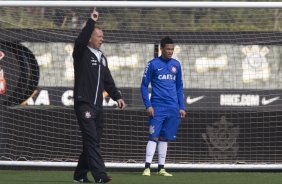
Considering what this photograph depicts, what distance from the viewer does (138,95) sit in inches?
652

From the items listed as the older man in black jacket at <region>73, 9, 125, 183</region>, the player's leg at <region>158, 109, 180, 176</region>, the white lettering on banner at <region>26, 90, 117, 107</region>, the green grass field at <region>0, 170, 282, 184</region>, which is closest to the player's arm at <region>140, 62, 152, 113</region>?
the player's leg at <region>158, 109, 180, 176</region>

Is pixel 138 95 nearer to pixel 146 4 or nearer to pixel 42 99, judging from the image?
pixel 42 99

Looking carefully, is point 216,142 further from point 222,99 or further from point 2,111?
point 2,111

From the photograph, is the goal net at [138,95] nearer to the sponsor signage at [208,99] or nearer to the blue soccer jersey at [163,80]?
the sponsor signage at [208,99]

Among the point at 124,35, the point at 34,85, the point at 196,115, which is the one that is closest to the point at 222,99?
the point at 196,115

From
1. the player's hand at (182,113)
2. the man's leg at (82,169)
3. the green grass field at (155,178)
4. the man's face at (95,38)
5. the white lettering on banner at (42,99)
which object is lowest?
the green grass field at (155,178)

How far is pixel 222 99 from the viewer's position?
16.6 m

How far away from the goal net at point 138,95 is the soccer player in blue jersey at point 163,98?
1161 millimetres

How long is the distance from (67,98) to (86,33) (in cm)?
415

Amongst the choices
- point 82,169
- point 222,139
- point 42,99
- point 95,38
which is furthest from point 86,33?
point 222,139

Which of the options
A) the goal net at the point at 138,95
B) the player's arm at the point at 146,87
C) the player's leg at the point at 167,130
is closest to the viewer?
the player's arm at the point at 146,87

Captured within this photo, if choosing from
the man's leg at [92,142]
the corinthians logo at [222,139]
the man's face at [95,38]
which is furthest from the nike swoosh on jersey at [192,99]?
the man's leg at [92,142]

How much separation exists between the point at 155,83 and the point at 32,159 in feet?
8.52

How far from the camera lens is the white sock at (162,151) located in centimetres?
1473
